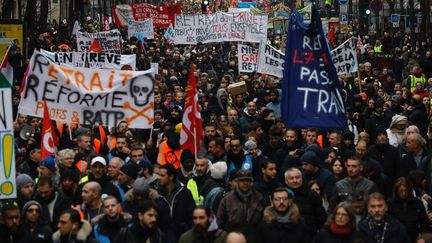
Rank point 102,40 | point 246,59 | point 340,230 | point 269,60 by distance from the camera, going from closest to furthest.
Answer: point 340,230 → point 269,60 → point 246,59 → point 102,40

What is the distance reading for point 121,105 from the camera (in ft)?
44.8

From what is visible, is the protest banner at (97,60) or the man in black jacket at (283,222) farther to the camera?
the protest banner at (97,60)

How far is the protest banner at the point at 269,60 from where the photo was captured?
844 inches

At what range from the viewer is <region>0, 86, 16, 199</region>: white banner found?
10.2 meters

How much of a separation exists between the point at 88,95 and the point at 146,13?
2982 centimetres

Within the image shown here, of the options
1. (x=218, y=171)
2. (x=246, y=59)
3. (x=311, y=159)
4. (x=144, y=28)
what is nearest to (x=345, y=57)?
(x=246, y=59)

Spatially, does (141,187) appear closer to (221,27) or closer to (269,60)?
(269,60)

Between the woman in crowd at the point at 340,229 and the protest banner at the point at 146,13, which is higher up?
the protest banner at the point at 146,13

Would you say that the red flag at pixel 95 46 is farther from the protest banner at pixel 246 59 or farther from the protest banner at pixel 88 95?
the protest banner at pixel 88 95

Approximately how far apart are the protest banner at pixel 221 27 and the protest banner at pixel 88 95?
1498 cm

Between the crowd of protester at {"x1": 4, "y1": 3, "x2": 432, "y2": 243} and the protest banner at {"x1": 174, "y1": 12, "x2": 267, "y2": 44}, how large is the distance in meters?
12.4

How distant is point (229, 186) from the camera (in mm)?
11727

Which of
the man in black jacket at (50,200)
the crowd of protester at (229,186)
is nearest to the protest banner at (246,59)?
the crowd of protester at (229,186)

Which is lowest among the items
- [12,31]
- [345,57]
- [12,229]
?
[12,229]
